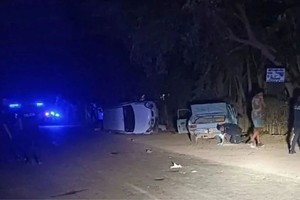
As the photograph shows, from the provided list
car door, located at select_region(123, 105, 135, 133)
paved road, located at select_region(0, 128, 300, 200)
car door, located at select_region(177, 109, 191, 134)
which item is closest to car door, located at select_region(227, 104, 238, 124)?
car door, located at select_region(177, 109, 191, 134)

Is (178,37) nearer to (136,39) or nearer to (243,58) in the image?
(136,39)

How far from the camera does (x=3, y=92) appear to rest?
71875mm

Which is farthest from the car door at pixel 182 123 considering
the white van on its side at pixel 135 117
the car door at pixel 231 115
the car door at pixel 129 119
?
the car door at pixel 231 115

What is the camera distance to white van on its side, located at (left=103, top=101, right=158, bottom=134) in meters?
31.3

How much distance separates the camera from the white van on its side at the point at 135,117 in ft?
103

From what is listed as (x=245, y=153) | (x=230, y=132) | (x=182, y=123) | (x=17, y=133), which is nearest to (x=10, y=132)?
(x=17, y=133)

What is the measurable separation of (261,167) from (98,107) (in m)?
28.9

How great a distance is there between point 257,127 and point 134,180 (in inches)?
333

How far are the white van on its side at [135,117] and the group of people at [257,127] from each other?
7.45 metres

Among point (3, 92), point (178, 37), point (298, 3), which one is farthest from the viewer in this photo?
point (3, 92)

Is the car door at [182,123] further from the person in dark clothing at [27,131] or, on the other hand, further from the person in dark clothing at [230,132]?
the person in dark clothing at [27,131]

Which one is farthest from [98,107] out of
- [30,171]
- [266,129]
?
[30,171]

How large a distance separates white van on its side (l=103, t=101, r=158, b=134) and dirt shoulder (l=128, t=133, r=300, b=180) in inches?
115

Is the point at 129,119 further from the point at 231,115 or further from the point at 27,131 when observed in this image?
the point at 27,131
